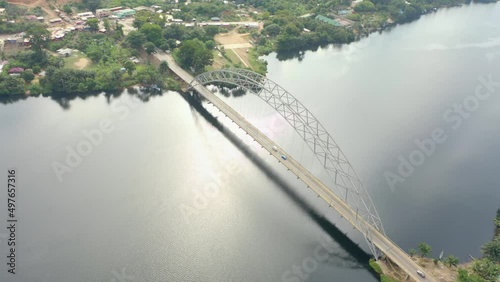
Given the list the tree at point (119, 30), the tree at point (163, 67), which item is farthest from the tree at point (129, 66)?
the tree at point (119, 30)

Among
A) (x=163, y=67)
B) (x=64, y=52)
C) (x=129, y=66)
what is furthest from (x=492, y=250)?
(x=64, y=52)

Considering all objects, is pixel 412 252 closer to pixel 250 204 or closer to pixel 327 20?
pixel 250 204

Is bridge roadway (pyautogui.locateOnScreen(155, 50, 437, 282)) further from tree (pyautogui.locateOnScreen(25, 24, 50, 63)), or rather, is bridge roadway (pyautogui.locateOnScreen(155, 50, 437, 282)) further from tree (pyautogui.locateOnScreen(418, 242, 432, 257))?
tree (pyautogui.locateOnScreen(25, 24, 50, 63))

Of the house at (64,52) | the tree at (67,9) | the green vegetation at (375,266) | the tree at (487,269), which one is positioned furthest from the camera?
the tree at (67,9)

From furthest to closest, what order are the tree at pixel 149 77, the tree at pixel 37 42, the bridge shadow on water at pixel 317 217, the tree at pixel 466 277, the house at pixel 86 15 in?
the house at pixel 86 15 < the tree at pixel 37 42 < the tree at pixel 149 77 < the bridge shadow on water at pixel 317 217 < the tree at pixel 466 277

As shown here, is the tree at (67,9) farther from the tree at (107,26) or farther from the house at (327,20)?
the house at (327,20)

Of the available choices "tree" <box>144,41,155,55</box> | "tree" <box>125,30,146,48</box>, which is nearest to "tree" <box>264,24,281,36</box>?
"tree" <box>144,41,155,55</box>

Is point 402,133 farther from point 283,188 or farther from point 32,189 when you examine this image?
point 32,189
